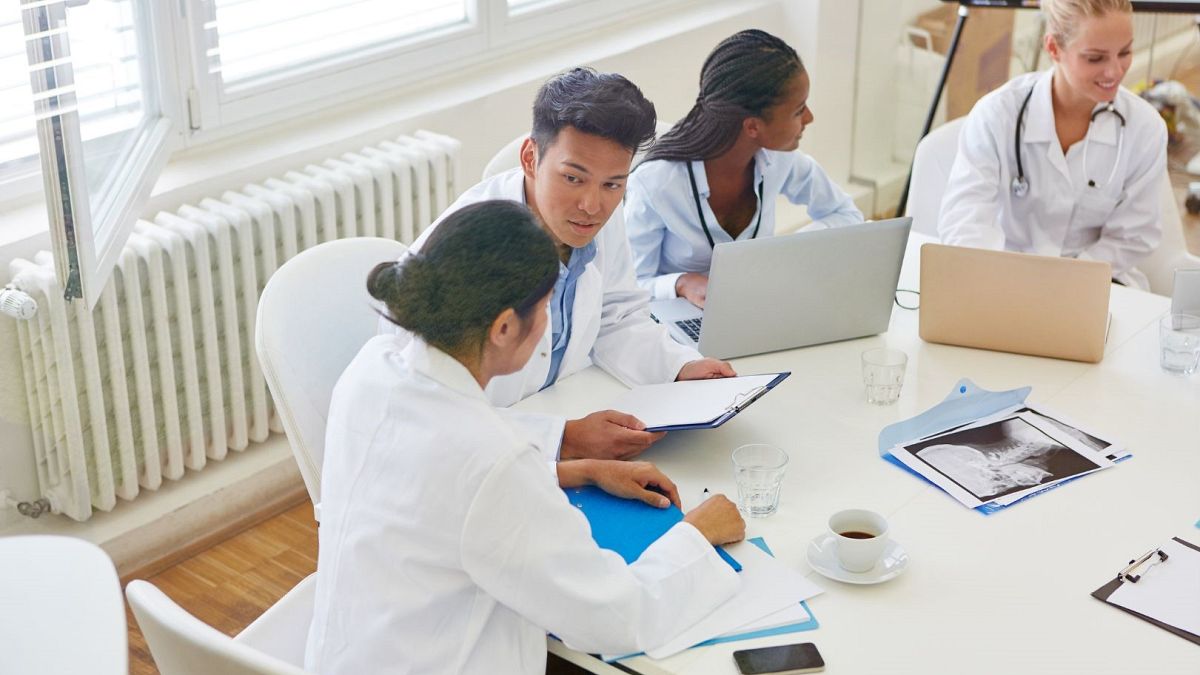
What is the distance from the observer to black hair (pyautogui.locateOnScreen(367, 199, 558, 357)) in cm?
145

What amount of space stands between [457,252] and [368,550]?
13.5 inches

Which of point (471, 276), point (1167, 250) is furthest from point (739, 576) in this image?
point (1167, 250)

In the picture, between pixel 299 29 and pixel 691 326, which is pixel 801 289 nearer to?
pixel 691 326

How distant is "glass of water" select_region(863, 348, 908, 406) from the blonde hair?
1.02 meters

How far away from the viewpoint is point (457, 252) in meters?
1.45

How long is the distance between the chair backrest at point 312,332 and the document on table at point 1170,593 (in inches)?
40.9

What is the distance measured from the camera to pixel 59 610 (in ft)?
4.26

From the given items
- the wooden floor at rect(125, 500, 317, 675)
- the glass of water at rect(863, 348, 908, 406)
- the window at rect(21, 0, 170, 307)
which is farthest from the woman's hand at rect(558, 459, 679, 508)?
the wooden floor at rect(125, 500, 317, 675)

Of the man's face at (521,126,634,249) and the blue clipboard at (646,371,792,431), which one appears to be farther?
the man's face at (521,126,634,249)

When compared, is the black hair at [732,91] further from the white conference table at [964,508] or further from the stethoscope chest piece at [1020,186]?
the stethoscope chest piece at [1020,186]

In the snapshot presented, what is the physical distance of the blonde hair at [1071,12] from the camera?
2.64 metres

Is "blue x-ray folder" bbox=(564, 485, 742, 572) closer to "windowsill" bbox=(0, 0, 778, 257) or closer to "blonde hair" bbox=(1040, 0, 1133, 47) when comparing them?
"windowsill" bbox=(0, 0, 778, 257)

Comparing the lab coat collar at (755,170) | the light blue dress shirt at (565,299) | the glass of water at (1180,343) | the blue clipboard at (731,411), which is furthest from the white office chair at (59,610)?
the glass of water at (1180,343)

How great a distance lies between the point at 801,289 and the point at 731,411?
37 cm
